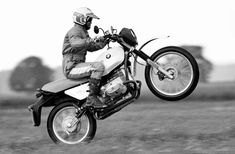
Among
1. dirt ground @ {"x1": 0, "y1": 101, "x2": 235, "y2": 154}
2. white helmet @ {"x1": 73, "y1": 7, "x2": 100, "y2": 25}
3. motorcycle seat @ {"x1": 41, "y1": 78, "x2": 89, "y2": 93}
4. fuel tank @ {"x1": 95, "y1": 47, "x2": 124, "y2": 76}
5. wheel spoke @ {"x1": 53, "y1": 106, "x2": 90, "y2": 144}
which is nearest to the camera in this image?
dirt ground @ {"x1": 0, "y1": 101, "x2": 235, "y2": 154}

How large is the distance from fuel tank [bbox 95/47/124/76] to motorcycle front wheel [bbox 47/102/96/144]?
3.29 feet

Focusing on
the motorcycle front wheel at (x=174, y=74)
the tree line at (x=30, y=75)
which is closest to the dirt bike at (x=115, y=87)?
the motorcycle front wheel at (x=174, y=74)

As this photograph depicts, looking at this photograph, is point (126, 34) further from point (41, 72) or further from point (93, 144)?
point (41, 72)

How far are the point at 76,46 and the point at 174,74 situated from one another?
6.03 feet

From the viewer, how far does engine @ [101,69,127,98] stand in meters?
9.45

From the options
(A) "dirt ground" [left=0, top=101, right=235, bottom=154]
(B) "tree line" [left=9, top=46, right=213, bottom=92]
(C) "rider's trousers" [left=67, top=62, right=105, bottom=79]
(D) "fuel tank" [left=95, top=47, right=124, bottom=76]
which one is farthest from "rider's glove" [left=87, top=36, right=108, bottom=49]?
(B) "tree line" [left=9, top=46, right=213, bottom=92]

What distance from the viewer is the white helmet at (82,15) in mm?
9609

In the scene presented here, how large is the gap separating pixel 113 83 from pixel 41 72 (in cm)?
4032

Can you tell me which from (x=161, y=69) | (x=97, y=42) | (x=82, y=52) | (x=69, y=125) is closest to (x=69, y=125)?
(x=69, y=125)

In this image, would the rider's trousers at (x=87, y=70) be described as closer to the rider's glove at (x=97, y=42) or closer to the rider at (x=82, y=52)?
the rider at (x=82, y=52)

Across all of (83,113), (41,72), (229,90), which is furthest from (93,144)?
(41,72)

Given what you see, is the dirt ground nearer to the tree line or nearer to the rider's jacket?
the rider's jacket

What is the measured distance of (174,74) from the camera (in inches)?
376

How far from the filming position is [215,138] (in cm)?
930
